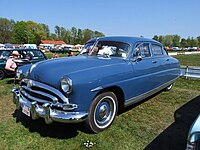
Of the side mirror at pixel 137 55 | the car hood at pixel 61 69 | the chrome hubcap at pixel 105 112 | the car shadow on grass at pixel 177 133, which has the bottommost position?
the car shadow on grass at pixel 177 133

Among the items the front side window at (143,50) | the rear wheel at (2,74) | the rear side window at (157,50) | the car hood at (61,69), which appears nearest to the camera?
the car hood at (61,69)

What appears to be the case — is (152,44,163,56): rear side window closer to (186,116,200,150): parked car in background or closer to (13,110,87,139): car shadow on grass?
(13,110,87,139): car shadow on grass

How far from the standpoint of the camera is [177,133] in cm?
374

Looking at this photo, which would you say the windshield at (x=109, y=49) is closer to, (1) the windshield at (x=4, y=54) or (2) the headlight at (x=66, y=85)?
(2) the headlight at (x=66, y=85)

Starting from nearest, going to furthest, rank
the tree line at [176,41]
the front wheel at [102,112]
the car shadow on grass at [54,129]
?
the front wheel at [102,112]
the car shadow on grass at [54,129]
the tree line at [176,41]

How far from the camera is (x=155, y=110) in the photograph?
A: 4926 millimetres

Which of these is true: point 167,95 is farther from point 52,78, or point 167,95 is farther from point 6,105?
point 6,105

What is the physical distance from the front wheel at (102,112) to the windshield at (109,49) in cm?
105

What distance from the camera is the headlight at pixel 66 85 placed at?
10.1ft

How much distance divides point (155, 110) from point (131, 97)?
1089 mm

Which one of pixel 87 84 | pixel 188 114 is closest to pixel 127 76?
pixel 87 84

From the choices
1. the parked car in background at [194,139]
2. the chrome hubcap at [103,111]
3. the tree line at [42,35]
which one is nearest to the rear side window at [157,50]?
the chrome hubcap at [103,111]

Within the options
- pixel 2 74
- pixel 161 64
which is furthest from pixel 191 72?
pixel 2 74

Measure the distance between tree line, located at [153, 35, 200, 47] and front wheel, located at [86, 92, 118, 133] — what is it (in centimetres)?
12521
